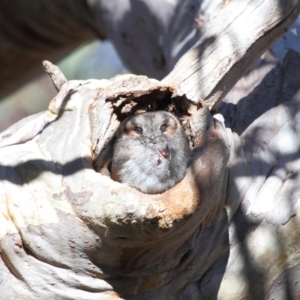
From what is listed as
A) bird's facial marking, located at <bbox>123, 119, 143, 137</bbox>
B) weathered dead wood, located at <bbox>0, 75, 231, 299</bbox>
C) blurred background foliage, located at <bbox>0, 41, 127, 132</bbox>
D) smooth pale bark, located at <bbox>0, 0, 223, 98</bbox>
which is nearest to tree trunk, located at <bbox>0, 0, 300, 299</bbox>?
weathered dead wood, located at <bbox>0, 75, 231, 299</bbox>

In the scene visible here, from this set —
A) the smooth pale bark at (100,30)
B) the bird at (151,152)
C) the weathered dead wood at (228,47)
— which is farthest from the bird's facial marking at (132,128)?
the smooth pale bark at (100,30)

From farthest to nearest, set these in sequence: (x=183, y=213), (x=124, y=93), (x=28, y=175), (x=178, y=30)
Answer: (x=178, y=30)
(x=124, y=93)
(x=28, y=175)
(x=183, y=213)

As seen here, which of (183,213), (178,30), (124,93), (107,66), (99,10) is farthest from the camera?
(107,66)

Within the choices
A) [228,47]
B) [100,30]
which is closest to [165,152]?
[228,47]

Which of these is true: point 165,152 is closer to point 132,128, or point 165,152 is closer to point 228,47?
point 132,128

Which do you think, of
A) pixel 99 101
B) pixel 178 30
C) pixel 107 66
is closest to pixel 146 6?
pixel 178 30

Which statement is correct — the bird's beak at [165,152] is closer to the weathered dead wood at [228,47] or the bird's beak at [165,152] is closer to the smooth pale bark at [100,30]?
the weathered dead wood at [228,47]

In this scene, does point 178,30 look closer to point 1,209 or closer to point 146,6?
point 146,6
